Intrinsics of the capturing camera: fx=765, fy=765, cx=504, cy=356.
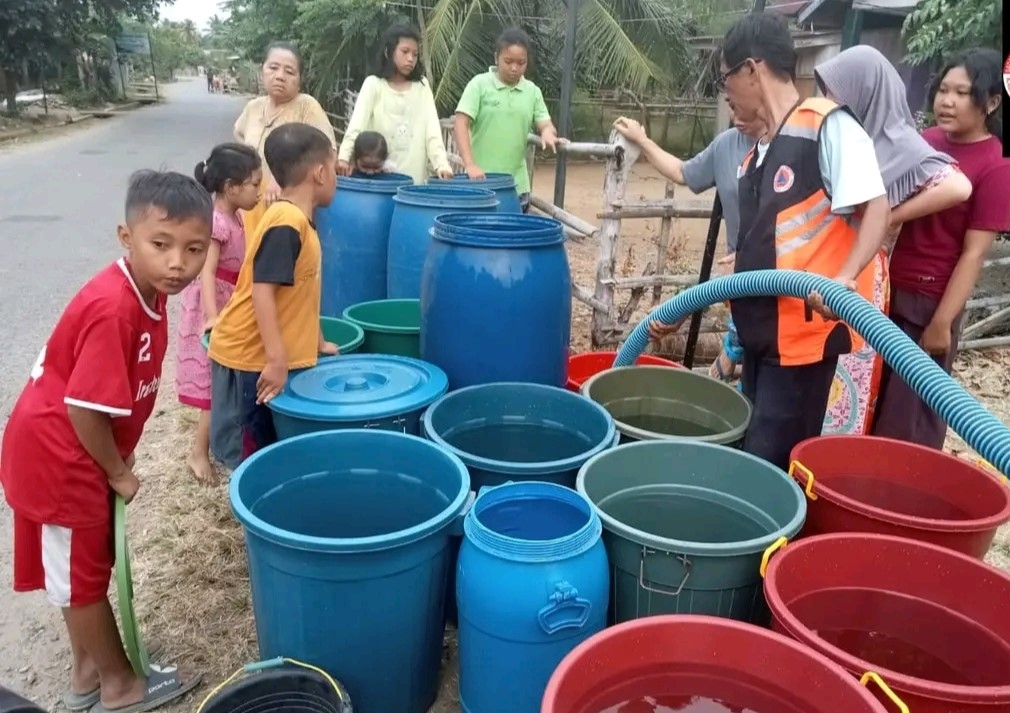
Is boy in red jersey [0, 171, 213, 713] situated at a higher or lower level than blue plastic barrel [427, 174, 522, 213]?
lower

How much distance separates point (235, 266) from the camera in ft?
11.4

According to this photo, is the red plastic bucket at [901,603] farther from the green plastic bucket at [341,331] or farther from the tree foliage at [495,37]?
the tree foliage at [495,37]

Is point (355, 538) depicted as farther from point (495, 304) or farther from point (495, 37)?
point (495, 37)

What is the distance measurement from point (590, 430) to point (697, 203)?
294 centimetres

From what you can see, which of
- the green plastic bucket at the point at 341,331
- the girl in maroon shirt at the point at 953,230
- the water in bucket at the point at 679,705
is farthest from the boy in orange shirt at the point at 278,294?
the girl in maroon shirt at the point at 953,230

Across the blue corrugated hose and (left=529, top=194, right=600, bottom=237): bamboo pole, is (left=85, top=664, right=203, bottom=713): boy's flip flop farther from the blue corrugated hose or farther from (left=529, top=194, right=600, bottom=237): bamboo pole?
(left=529, top=194, right=600, bottom=237): bamboo pole

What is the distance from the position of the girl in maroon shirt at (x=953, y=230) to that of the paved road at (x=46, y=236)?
3.24 m

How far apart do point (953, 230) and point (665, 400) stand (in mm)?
1284

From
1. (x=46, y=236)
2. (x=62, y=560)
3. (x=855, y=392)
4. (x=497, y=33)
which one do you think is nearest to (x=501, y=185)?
(x=855, y=392)

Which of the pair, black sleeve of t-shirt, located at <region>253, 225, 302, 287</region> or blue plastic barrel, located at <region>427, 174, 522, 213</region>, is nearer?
black sleeve of t-shirt, located at <region>253, 225, 302, 287</region>

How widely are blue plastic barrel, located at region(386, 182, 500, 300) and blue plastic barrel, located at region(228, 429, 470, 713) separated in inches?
61.9

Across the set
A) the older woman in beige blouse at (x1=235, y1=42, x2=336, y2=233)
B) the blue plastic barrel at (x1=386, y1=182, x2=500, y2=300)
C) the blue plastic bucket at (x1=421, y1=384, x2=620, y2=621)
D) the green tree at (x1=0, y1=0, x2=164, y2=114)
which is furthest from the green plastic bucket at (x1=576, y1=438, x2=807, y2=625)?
the green tree at (x1=0, y1=0, x2=164, y2=114)

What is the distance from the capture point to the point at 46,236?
26.6 feet

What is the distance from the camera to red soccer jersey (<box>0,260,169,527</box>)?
1.89 metres
